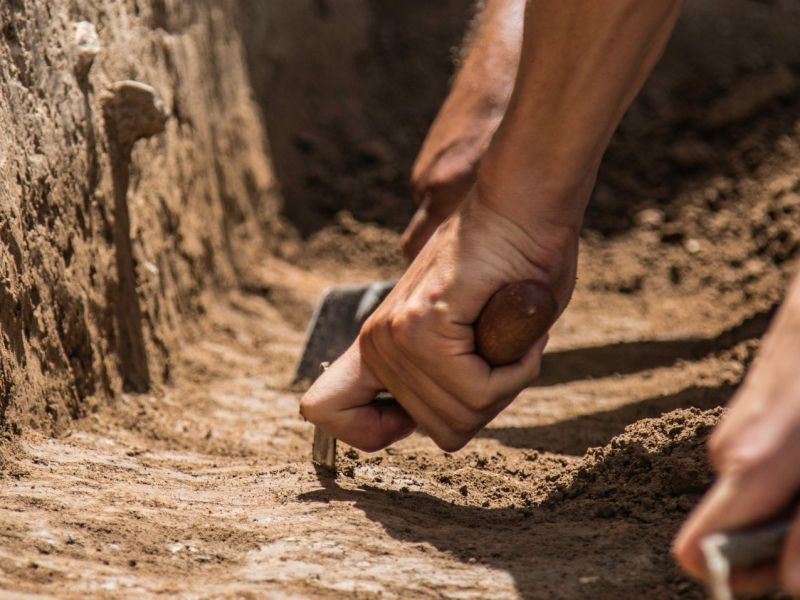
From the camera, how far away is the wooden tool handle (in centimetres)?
173

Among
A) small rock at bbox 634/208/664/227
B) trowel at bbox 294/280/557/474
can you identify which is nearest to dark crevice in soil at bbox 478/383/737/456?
trowel at bbox 294/280/557/474

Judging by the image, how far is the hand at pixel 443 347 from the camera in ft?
5.72

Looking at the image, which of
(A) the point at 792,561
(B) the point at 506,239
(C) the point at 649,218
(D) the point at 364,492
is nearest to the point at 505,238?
(B) the point at 506,239

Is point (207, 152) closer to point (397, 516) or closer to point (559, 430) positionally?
point (559, 430)

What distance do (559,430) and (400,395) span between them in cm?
72

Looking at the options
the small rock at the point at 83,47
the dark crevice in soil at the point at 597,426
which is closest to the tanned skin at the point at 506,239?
the dark crevice in soil at the point at 597,426

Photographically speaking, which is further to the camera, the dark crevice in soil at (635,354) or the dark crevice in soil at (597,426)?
the dark crevice in soil at (635,354)

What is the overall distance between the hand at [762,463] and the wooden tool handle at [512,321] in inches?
27.7

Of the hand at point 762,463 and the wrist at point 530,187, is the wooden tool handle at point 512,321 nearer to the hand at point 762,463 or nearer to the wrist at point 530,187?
the wrist at point 530,187

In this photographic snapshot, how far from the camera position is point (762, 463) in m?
0.98

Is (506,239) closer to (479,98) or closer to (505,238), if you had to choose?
(505,238)

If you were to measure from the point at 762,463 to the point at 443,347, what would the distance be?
2.65 ft

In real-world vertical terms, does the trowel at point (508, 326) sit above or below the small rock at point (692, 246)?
above

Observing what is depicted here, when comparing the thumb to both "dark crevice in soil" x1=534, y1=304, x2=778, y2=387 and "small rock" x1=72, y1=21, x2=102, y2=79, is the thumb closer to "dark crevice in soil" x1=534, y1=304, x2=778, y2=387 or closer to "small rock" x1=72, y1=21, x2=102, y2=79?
"small rock" x1=72, y1=21, x2=102, y2=79
